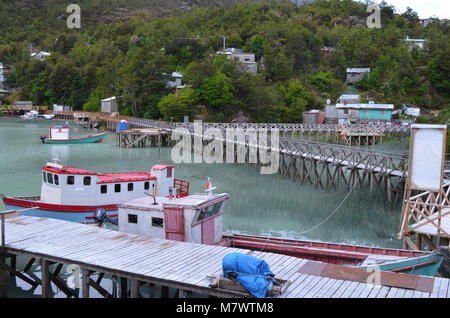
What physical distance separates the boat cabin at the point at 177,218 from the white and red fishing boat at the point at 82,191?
4272 millimetres

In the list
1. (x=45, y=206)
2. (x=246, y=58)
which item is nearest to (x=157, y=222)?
(x=45, y=206)

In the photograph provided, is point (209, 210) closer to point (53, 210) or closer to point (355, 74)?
point (53, 210)

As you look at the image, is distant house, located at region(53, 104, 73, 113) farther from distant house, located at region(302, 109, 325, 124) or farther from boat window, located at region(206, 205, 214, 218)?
boat window, located at region(206, 205, 214, 218)

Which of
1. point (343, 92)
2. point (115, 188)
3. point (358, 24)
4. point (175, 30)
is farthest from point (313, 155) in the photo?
point (358, 24)

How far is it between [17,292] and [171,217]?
5.78 metres

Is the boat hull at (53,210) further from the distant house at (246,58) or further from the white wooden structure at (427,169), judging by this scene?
the distant house at (246,58)

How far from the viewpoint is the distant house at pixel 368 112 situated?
69.2 m

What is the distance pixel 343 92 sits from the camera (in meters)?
84.4

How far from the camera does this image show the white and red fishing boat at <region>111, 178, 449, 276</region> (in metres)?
15.6

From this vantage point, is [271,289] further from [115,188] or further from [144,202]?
[115,188]

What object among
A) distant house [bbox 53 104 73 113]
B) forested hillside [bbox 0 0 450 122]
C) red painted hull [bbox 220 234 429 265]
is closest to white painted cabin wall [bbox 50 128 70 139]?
forested hillside [bbox 0 0 450 122]

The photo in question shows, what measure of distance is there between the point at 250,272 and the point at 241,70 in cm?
6133

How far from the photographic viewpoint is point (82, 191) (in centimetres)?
2228

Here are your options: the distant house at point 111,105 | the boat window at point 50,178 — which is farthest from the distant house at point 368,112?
the boat window at point 50,178
